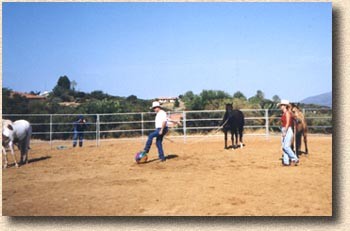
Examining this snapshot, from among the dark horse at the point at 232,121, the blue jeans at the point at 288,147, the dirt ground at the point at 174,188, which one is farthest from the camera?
the dark horse at the point at 232,121

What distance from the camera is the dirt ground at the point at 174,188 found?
13.1 feet

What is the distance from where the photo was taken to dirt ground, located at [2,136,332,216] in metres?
4.00

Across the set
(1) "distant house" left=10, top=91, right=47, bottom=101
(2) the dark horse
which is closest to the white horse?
(1) "distant house" left=10, top=91, right=47, bottom=101

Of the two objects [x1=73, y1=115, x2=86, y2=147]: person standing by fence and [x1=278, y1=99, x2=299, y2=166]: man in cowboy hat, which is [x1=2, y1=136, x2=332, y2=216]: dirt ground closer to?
[x1=278, y1=99, x2=299, y2=166]: man in cowboy hat

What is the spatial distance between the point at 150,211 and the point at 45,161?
2938mm

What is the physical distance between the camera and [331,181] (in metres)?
4.28

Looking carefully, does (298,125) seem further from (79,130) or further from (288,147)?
(79,130)

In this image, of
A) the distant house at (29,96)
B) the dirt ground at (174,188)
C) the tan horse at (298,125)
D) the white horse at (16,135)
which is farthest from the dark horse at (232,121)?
the white horse at (16,135)

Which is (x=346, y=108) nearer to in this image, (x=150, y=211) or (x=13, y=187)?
(x=150, y=211)

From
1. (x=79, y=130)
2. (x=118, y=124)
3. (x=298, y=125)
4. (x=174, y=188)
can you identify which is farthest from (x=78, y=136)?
(x=298, y=125)

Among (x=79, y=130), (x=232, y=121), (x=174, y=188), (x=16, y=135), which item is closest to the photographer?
(x=174, y=188)

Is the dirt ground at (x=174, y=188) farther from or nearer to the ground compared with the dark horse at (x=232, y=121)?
nearer to the ground

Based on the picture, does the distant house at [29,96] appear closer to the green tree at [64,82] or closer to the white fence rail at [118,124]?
the green tree at [64,82]

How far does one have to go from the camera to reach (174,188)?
4.39 meters
